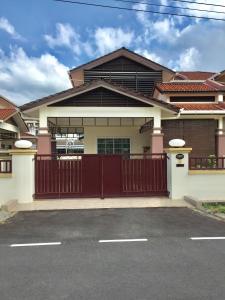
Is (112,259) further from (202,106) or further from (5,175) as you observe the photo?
(202,106)

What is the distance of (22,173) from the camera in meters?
11.5

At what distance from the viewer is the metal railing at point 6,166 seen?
38.1 feet

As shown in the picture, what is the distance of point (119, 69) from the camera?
21750mm

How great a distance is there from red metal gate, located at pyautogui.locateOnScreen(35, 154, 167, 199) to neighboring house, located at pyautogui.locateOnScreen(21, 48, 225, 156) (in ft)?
8.50

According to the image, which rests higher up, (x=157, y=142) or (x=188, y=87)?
(x=188, y=87)

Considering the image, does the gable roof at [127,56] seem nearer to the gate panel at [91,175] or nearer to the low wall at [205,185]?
the gate panel at [91,175]

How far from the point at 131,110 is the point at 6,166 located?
6015 millimetres

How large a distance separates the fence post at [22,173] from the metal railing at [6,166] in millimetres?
201

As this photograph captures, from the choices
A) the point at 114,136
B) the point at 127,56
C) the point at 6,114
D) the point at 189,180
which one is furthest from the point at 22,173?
the point at 127,56

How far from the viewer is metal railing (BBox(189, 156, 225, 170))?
12336mm

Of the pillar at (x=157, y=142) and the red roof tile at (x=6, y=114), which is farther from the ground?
the red roof tile at (x=6, y=114)

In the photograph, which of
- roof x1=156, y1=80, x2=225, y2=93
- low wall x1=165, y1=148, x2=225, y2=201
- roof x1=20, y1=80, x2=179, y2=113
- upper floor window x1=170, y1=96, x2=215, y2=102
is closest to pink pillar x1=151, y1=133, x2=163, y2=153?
Answer: roof x1=20, y1=80, x2=179, y2=113

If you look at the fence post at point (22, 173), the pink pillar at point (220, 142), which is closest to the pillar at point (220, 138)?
the pink pillar at point (220, 142)

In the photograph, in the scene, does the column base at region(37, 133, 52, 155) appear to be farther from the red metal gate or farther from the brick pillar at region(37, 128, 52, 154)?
the red metal gate
